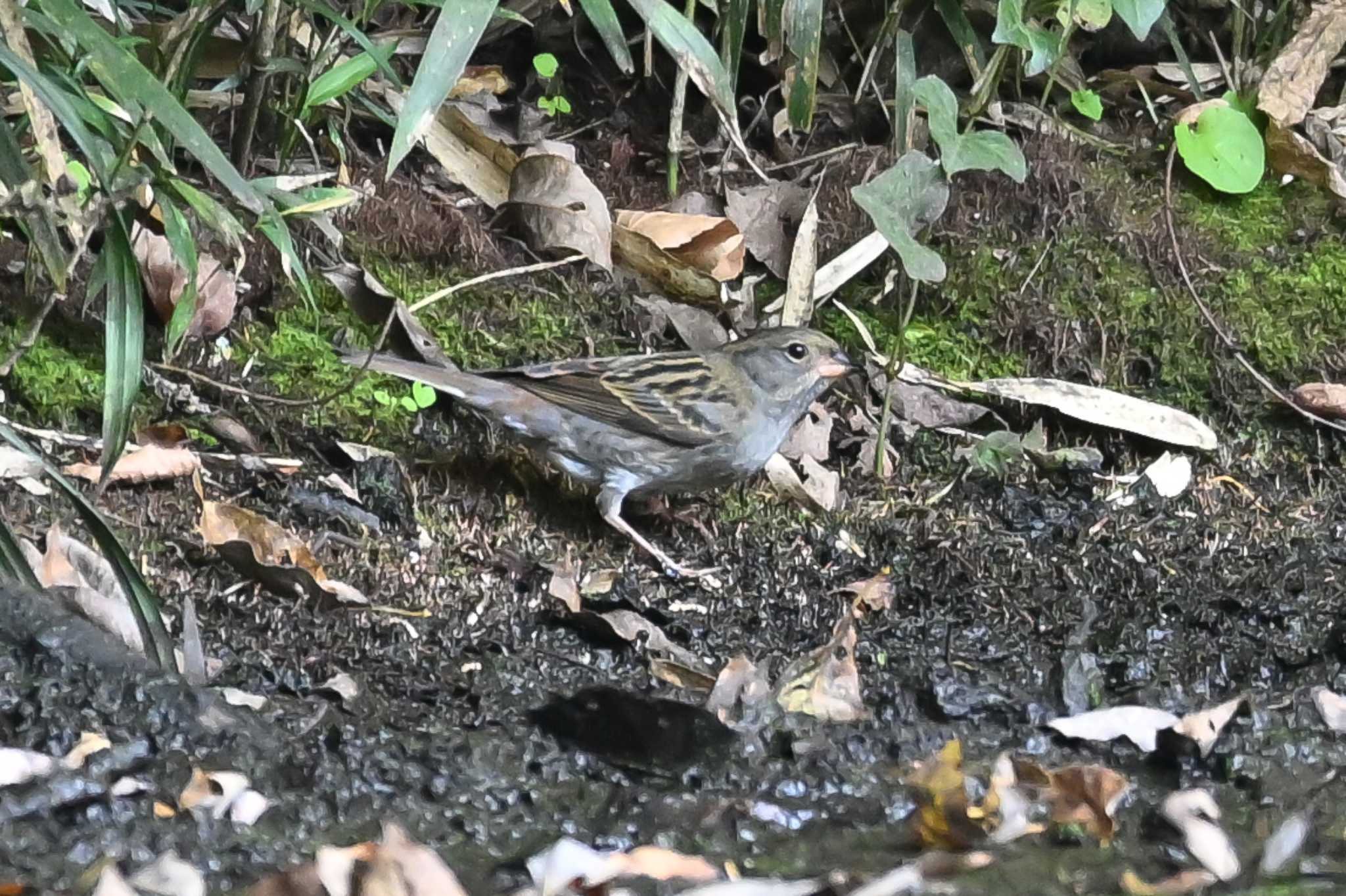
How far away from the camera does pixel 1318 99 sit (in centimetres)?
522

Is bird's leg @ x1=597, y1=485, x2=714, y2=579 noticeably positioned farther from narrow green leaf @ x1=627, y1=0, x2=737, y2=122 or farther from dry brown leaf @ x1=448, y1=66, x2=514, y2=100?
dry brown leaf @ x1=448, y1=66, x2=514, y2=100

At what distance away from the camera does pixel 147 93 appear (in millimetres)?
3002

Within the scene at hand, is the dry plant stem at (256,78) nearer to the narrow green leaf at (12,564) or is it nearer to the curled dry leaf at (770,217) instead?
the curled dry leaf at (770,217)

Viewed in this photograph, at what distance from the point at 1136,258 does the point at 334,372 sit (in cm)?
254

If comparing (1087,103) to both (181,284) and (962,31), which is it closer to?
(962,31)

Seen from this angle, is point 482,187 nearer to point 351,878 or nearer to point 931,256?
point 931,256

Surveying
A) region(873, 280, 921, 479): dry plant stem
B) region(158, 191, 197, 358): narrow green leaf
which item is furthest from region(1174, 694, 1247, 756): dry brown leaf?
region(158, 191, 197, 358): narrow green leaf

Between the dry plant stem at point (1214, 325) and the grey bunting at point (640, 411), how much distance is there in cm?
125

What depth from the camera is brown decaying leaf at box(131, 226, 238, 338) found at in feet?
13.2

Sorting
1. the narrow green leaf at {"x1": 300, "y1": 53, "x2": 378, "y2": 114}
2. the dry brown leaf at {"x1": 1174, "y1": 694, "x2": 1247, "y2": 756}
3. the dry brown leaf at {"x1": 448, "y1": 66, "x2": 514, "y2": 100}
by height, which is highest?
the narrow green leaf at {"x1": 300, "y1": 53, "x2": 378, "y2": 114}

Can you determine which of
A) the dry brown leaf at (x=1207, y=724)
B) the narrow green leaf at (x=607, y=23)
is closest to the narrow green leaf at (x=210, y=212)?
the narrow green leaf at (x=607, y=23)

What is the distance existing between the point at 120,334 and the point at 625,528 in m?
1.38

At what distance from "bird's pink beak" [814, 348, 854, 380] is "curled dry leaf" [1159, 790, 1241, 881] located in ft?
6.87

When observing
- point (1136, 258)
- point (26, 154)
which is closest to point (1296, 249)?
point (1136, 258)
